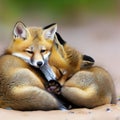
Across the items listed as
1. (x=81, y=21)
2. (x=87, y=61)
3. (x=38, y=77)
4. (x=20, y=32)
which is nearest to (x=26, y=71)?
(x=38, y=77)

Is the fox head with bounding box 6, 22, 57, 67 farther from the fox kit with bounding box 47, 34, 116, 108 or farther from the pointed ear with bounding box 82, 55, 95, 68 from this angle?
the pointed ear with bounding box 82, 55, 95, 68

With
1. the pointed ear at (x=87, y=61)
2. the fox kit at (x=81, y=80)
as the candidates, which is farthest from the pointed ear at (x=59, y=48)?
the pointed ear at (x=87, y=61)

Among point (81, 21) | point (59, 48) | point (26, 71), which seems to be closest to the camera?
point (26, 71)

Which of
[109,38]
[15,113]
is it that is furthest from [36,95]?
[109,38]

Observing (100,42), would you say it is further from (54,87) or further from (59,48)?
(54,87)

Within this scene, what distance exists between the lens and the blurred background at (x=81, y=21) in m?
3.15

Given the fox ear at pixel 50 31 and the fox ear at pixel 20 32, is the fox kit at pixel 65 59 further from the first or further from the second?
the fox ear at pixel 20 32

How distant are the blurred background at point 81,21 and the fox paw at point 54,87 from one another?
0.35 metres

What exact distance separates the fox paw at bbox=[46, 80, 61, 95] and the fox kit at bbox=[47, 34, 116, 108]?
0.09 feet

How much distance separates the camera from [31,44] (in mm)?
2924

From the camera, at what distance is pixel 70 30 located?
324 centimetres

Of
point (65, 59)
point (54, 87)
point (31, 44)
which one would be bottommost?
point (54, 87)

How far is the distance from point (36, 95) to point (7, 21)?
0.55 meters

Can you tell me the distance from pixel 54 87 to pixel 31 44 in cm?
28
